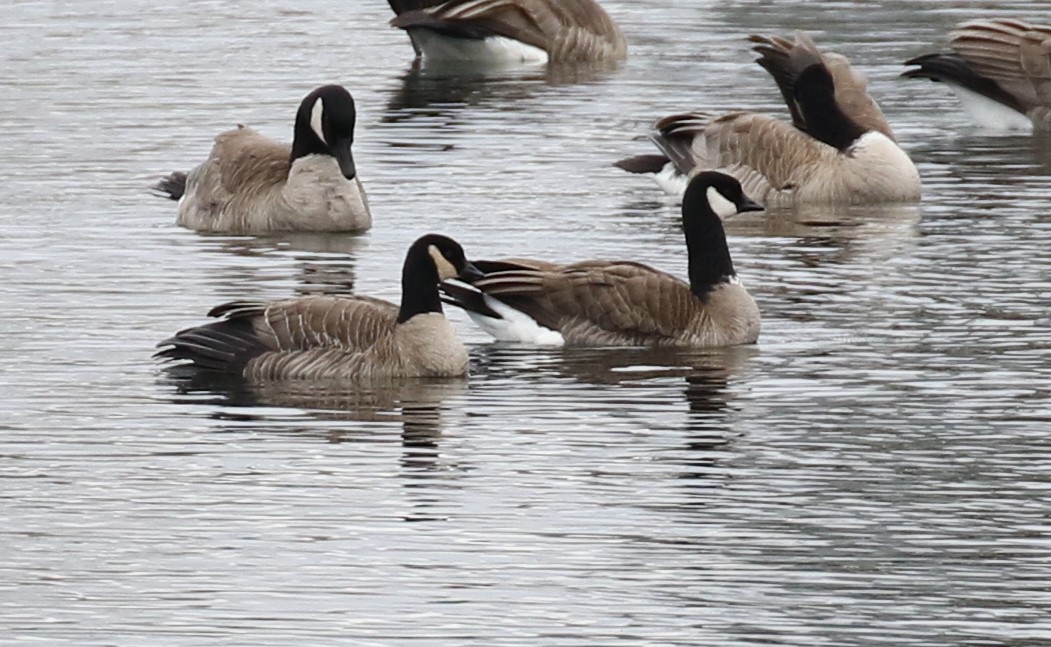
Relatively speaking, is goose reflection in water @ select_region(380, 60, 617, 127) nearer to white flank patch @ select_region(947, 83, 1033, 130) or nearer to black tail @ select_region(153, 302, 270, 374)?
white flank patch @ select_region(947, 83, 1033, 130)

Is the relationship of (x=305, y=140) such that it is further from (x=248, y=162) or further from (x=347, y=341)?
(x=347, y=341)

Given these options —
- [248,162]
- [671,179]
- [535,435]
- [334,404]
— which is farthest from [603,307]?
[671,179]

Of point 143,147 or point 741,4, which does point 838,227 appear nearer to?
point 143,147

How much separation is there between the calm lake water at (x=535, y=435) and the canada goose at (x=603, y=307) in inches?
9.6

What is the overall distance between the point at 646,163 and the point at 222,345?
7.84 metres

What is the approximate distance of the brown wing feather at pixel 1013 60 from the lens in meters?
25.5

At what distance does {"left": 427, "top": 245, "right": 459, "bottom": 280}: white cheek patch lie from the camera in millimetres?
14945

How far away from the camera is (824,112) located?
22094mm

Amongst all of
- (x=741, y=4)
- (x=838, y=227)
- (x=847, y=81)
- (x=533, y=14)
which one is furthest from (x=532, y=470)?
(x=741, y=4)

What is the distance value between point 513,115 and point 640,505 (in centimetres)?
1495

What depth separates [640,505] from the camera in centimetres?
1202

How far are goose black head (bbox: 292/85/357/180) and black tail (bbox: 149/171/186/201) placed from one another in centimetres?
146

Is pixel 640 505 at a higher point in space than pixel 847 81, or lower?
lower

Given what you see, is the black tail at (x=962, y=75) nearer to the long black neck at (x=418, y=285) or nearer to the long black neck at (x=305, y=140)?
the long black neck at (x=305, y=140)
